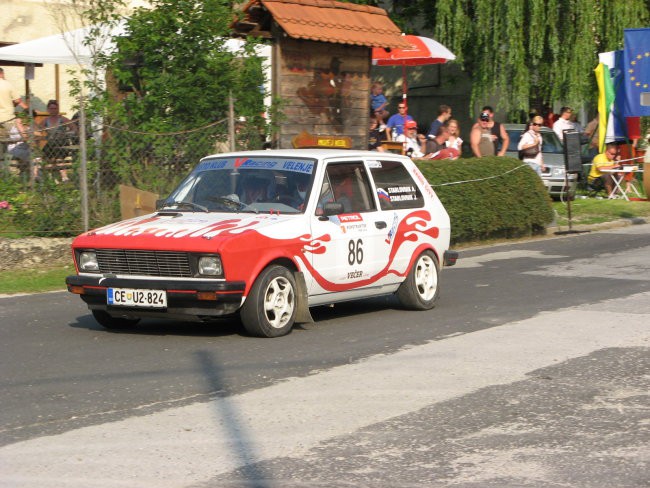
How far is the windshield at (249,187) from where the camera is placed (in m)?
10.5

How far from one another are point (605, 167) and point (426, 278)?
15398 mm

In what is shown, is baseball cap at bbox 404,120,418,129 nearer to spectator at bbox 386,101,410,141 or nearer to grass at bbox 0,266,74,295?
spectator at bbox 386,101,410,141

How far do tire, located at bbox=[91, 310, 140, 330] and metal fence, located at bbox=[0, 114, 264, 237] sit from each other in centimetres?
480

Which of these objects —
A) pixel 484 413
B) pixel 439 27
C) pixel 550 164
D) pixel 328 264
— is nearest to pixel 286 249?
pixel 328 264

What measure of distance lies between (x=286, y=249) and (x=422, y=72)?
30.3 meters

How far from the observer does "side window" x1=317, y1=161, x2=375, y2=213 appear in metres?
10.8

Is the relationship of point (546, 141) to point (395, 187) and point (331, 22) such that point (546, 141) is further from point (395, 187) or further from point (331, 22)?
point (395, 187)

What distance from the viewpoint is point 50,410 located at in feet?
23.7

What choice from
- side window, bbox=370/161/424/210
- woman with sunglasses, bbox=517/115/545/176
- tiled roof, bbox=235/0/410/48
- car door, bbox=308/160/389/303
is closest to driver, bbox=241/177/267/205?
car door, bbox=308/160/389/303

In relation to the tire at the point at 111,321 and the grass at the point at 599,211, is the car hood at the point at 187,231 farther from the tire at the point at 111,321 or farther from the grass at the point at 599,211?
the grass at the point at 599,211

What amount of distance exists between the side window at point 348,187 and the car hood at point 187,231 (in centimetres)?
64

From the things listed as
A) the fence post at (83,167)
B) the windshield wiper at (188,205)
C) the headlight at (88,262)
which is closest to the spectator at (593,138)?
the fence post at (83,167)

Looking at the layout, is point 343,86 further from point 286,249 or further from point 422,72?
point 422,72

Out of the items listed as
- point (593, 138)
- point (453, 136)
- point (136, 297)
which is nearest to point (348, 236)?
point (136, 297)
